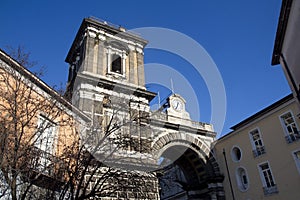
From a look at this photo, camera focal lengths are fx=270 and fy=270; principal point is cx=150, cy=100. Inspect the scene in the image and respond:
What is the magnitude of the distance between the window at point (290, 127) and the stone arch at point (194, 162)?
695 cm

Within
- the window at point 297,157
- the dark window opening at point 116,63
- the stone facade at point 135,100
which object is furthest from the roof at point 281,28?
the dark window opening at point 116,63

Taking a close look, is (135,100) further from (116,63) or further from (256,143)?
(256,143)

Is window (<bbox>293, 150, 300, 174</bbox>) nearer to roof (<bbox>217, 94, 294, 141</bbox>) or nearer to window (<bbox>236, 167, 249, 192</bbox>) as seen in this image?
roof (<bbox>217, 94, 294, 141</bbox>)

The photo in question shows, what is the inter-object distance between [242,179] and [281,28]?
47.9 ft

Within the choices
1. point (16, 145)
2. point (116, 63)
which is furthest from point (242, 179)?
point (16, 145)

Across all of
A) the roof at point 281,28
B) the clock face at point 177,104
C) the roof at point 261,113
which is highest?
the clock face at point 177,104

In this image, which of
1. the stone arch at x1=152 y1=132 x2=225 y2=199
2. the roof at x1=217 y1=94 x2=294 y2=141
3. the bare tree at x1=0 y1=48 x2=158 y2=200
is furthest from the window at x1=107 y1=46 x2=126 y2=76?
the bare tree at x1=0 y1=48 x2=158 y2=200

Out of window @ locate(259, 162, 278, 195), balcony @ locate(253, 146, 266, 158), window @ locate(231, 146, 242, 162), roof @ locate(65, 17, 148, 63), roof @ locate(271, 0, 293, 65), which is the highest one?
roof @ locate(65, 17, 148, 63)

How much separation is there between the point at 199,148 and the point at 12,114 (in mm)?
18354

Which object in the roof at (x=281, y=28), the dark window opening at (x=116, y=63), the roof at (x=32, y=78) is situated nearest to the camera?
the roof at (x=32, y=78)

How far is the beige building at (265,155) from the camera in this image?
17578mm

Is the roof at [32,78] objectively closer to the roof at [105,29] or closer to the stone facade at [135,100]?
the stone facade at [135,100]

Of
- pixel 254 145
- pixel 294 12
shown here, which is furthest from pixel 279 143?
pixel 294 12

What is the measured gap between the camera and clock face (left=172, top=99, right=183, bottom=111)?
24.9 metres
